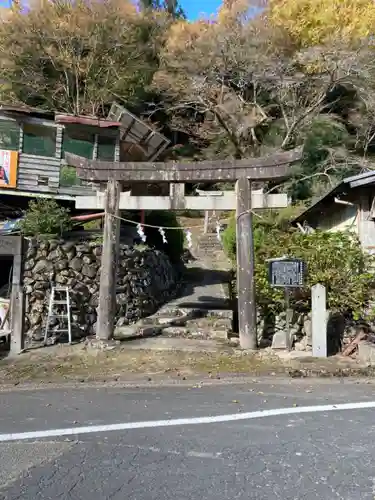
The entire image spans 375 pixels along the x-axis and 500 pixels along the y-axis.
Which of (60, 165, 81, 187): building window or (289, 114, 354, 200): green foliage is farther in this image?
(289, 114, 354, 200): green foliage

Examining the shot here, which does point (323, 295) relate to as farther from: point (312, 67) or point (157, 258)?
point (312, 67)

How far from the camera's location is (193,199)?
9484 millimetres

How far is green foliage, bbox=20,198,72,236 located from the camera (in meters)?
11.0

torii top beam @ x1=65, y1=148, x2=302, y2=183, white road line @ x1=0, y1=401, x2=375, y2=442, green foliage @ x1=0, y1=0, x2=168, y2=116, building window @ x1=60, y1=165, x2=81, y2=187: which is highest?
green foliage @ x1=0, y1=0, x2=168, y2=116

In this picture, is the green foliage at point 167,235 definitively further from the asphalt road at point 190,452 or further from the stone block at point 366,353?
the asphalt road at point 190,452

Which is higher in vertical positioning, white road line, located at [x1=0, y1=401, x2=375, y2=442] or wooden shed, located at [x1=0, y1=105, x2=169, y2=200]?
wooden shed, located at [x1=0, y1=105, x2=169, y2=200]

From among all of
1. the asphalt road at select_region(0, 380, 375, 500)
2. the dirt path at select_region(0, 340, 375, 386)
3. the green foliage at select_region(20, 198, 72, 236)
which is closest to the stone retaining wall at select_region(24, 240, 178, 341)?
the green foliage at select_region(20, 198, 72, 236)

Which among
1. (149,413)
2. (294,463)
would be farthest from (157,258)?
(294,463)

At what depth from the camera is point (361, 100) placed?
22.0 meters

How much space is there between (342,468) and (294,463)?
1.21 feet

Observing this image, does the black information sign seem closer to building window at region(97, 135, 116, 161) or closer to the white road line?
the white road line

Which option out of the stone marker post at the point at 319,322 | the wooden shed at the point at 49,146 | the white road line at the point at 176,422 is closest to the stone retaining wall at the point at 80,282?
the wooden shed at the point at 49,146

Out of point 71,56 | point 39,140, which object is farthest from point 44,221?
point 71,56

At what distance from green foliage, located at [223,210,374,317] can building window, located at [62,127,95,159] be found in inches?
346
